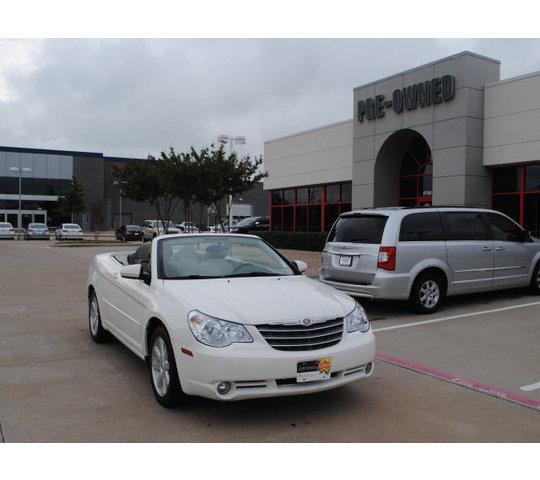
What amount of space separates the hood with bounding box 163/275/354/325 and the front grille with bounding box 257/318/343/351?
0.05m

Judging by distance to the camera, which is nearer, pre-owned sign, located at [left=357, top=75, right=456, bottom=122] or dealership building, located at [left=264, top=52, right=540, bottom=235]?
dealership building, located at [left=264, top=52, right=540, bottom=235]

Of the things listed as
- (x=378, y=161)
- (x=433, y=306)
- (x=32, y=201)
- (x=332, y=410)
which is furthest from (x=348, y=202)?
(x=32, y=201)

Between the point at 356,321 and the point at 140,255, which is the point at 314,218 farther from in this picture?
the point at 356,321

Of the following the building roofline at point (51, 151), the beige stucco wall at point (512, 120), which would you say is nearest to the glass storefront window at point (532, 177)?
the beige stucco wall at point (512, 120)

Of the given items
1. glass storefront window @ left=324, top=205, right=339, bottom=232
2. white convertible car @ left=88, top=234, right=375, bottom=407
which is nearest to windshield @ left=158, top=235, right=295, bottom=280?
white convertible car @ left=88, top=234, right=375, bottom=407

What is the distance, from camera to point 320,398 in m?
4.98

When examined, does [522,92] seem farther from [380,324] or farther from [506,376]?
[506,376]

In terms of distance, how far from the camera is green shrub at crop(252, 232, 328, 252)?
23312 mm

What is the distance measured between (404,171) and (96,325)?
1541 cm

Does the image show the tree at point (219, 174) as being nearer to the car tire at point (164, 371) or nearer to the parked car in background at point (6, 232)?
the car tire at point (164, 371)

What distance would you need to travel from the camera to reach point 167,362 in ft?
15.2

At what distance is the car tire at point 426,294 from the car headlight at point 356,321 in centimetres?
431

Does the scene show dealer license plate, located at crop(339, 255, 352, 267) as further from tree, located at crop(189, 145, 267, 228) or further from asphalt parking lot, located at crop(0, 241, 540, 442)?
tree, located at crop(189, 145, 267, 228)

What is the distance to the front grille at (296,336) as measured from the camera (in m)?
4.32
